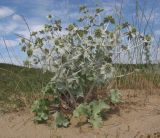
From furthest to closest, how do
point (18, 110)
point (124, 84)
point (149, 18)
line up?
point (149, 18) < point (124, 84) < point (18, 110)

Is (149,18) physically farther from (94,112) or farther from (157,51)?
(94,112)

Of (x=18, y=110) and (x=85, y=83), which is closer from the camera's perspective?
(x=85, y=83)

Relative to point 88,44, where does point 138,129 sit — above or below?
below

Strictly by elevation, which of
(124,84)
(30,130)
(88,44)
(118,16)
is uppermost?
(118,16)

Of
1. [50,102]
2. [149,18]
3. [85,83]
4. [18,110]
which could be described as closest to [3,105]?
[18,110]

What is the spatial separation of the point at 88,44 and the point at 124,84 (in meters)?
1.73

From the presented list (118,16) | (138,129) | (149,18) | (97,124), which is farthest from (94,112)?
(149,18)

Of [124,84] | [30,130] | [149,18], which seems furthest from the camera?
[149,18]

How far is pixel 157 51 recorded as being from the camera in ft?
21.9

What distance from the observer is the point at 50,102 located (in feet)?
16.2

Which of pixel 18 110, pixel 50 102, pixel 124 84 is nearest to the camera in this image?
pixel 50 102

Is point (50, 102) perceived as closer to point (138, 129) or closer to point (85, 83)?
point (85, 83)

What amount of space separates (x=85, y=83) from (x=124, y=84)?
4.18ft

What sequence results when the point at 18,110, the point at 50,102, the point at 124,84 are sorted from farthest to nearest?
the point at 124,84, the point at 18,110, the point at 50,102
